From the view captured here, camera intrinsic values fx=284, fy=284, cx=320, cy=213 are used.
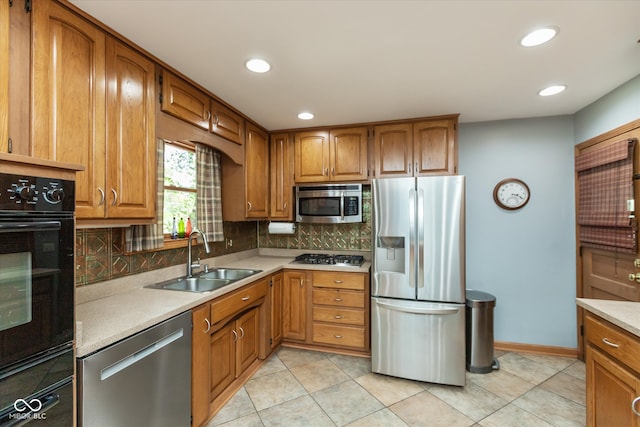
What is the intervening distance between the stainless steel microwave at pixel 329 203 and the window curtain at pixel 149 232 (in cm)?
150

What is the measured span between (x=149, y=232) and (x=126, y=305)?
0.55m

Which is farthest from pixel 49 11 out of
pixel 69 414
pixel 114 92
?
pixel 69 414

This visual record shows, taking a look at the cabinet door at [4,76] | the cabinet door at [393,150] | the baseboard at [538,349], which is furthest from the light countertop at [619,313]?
the cabinet door at [4,76]

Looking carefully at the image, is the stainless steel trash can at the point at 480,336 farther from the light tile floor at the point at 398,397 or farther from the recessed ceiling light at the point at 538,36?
the recessed ceiling light at the point at 538,36

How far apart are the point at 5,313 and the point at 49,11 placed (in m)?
1.28

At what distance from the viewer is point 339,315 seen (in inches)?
113

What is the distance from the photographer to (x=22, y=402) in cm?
93

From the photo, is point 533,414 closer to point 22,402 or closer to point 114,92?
point 22,402

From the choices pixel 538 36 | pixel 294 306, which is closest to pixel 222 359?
pixel 294 306

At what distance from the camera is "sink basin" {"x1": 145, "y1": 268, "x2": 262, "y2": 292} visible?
218 cm

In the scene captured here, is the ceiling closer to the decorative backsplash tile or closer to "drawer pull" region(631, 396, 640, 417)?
the decorative backsplash tile

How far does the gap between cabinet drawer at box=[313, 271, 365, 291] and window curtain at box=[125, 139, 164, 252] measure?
149 centimetres

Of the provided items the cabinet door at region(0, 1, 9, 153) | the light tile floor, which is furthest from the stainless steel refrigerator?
the cabinet door at region(0, 1, 9, 153)

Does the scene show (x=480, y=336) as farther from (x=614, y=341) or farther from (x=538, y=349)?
(x=614, y=341)
